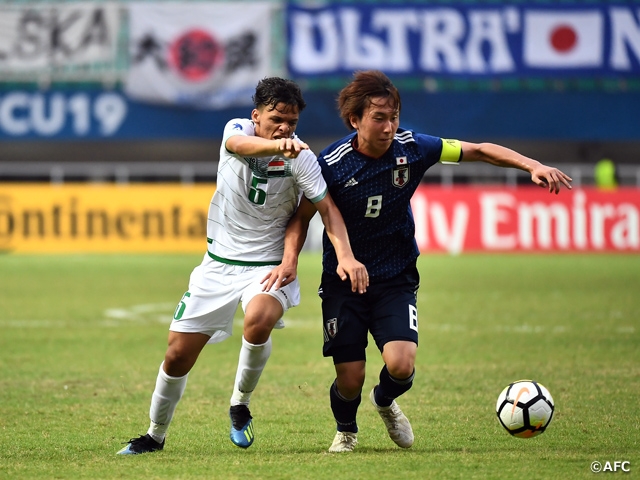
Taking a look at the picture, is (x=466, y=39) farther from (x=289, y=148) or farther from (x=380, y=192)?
(x=289, y=148)

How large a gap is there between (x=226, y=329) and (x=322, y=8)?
20.4m

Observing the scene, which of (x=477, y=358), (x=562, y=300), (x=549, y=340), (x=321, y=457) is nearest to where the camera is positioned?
(x=321, y=457)

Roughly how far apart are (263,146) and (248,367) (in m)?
1.26

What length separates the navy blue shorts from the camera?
19.2 ft

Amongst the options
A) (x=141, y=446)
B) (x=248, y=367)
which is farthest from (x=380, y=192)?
(x=141, y=446)

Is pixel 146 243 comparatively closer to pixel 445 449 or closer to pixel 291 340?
pixel 291 340

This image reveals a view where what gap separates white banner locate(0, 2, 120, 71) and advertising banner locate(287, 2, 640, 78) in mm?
4232

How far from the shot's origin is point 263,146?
17.3 ft

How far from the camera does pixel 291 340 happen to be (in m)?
10.9

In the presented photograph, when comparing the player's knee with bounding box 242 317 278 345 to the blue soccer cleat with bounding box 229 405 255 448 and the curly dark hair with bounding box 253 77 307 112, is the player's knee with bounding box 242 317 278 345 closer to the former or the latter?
the blue soccer cleat with bounding box 229 405 255 448

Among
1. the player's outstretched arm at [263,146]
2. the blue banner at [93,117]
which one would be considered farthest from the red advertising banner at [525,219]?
the player's outstretched arm at [263,146]

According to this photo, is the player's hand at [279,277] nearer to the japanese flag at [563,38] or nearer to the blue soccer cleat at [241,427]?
the blue soccer cleat at [241,427]

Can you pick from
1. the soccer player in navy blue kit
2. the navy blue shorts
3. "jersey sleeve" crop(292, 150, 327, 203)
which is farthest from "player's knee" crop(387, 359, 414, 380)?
"jersey sleeve" crop(292, 150, 327, 203)

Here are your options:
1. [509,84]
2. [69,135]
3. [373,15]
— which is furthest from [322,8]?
[69,135]
